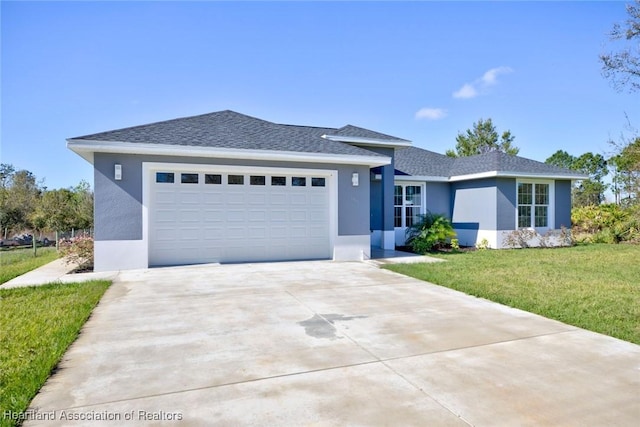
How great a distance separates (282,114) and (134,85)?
8734mm

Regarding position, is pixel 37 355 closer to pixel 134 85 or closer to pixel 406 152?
pixel 134 85

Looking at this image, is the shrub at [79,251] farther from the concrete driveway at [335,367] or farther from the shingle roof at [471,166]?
the shingle roof at [471,166]

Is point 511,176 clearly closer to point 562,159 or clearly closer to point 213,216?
point 213,216

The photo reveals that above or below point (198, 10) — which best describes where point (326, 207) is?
below

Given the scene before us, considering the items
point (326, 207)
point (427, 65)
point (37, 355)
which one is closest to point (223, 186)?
point (326, 207)

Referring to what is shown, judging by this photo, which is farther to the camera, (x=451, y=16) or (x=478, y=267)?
(x=451, y=16)

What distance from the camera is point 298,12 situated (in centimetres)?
1082

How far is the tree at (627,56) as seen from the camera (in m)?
8.32

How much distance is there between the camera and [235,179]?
10586mm

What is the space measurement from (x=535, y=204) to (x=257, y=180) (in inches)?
490

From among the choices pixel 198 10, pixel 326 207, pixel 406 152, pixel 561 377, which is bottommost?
pixel 561 377

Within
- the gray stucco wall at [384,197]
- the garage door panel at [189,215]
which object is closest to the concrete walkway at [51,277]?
the garage door panel at [189,215]

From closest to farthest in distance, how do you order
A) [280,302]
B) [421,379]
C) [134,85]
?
1. [421,379]
2. [280,302]
3. [134,85]

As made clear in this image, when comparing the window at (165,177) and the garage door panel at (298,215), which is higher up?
the window at (165,177)
